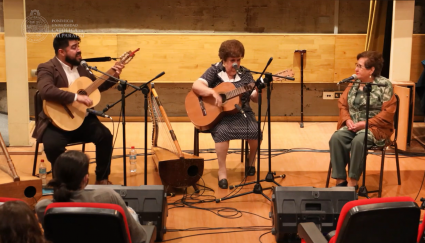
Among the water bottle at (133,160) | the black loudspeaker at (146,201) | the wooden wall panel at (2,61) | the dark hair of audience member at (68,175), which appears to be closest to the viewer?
the dark hair of audience member at (68,175)

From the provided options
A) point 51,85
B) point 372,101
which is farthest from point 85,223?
point 372,101

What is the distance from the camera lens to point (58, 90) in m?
4.14

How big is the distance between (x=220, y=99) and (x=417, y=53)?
3.50 meters

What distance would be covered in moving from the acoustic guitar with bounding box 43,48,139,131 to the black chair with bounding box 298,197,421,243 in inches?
96.8

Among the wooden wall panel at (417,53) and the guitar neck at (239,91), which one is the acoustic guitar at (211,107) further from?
the wooden wall panel at (417,53)

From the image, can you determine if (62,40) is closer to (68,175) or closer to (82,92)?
(82,92)

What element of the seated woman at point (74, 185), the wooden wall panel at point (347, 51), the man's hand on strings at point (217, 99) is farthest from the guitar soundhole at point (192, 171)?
the wooden wall panel at point (347, 51)

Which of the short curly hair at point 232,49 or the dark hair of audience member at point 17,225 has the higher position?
the short curly hair at point 232,49

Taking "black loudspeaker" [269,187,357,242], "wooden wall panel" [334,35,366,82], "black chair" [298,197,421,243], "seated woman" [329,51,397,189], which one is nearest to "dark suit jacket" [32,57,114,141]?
"black loudspeaker" [269,187,357,242]

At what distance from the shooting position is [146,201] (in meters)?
3.26

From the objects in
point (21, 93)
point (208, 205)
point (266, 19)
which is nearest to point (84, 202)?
point (208, 205)

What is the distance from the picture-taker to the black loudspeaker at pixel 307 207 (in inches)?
128

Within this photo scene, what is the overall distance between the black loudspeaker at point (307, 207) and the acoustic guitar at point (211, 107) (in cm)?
133

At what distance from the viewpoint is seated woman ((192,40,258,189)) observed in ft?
14.7
